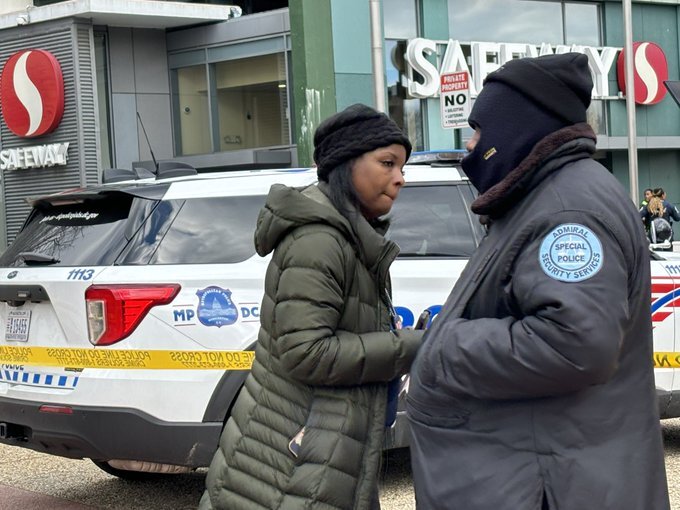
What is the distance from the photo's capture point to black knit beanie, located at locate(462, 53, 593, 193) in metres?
2.36

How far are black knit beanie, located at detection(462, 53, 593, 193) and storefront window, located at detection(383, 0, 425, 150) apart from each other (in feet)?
66.1

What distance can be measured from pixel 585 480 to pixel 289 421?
1020 mm

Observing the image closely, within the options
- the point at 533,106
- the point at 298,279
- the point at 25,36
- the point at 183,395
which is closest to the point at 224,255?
the point at 183,395

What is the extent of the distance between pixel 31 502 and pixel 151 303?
180cm

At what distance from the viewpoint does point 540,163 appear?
2.33m

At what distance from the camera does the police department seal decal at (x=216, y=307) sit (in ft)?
16.9

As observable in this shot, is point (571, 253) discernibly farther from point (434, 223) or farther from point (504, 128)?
point (434, 223)

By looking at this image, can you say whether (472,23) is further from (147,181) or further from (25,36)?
(147,181)

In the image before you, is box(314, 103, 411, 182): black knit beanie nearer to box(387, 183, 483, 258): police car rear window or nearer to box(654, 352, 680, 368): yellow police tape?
box(387, 183, 483, 258): police car rear window

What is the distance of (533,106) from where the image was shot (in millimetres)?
2361

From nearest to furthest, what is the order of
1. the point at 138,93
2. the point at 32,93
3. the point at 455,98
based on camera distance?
the point at 455,98
the point at 32,93
the point at 138,93

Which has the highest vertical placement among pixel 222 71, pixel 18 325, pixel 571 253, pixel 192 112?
pixel 222 71

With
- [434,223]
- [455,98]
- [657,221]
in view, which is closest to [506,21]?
[657,221]

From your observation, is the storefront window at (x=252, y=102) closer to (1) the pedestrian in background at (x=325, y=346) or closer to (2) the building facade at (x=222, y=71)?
(2) the building facade at (x=222, y=71)
